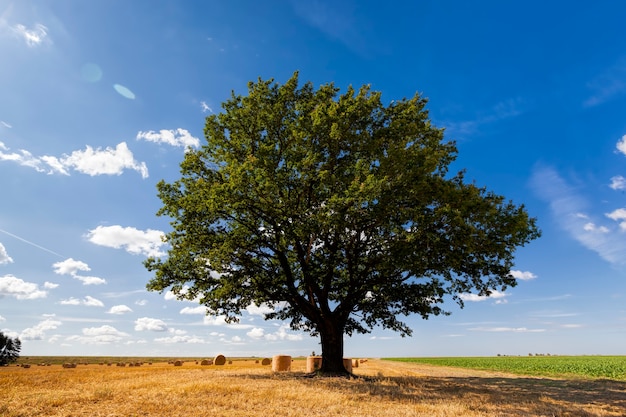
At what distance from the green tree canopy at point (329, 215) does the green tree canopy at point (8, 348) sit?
160ft

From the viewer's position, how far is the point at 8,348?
5828 centimetres

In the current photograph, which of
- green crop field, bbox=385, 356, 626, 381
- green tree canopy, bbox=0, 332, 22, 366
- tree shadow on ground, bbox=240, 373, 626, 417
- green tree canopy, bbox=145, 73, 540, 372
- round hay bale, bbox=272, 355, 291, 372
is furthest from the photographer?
green tree canopy, bbox=0, 332, 22, 366

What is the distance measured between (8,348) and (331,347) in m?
56.3

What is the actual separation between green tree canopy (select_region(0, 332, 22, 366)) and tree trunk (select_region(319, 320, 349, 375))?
53.8 meters

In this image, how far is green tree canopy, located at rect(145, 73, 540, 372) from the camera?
→ 21547mm

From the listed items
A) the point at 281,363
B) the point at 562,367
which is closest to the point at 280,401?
the point at 281,363

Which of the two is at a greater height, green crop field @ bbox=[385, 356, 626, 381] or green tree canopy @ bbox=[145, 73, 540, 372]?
green tree canopy @ bbox=[145, 73, 540, 372]

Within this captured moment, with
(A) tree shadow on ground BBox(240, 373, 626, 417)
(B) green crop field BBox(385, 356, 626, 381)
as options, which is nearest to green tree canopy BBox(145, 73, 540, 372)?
(A) tree shadow on ground BBox(240, 373, 626, 417)

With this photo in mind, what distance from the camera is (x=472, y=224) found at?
21.8m

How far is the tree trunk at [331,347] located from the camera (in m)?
25.0

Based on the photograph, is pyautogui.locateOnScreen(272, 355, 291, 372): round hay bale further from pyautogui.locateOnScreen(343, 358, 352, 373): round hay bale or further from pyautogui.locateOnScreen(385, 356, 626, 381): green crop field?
pyautogui.locateOnScreen(385, 356, 626, 381): green crop field

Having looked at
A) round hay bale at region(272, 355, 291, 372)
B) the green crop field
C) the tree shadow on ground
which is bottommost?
the green crop field

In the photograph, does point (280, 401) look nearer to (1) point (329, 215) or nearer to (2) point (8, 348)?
(1) point (329, 215)

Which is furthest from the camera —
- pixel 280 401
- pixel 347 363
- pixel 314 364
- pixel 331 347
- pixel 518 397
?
pixel 347 363
